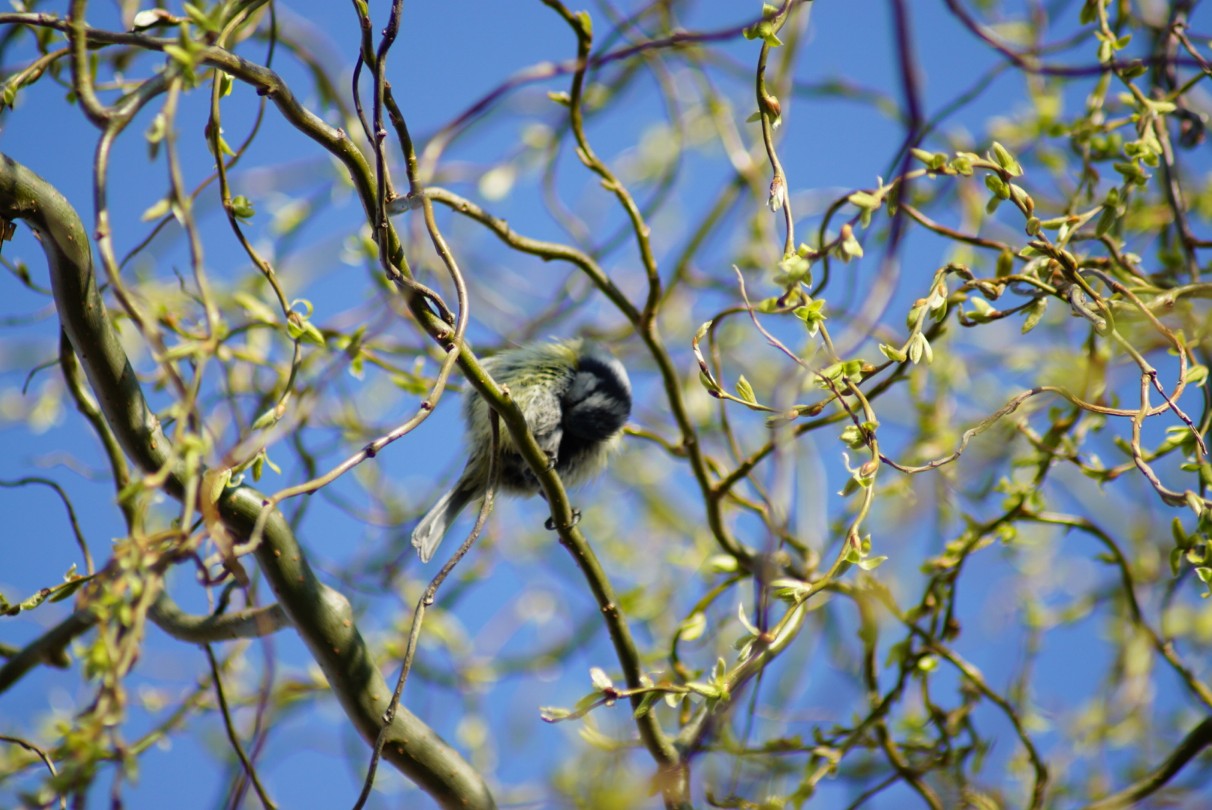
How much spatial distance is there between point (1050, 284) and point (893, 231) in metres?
0.30

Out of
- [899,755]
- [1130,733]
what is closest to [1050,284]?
[899,755]

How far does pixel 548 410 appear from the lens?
3.19 meters

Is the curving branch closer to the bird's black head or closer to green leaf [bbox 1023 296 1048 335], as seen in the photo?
the bird's black head

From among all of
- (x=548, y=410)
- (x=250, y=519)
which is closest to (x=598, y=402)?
(x=548, y=410)

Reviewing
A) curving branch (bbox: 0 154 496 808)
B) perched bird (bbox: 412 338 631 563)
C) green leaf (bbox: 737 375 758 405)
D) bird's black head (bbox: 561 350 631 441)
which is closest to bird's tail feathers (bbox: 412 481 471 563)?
perched bird (bbox: 412 338 631 563)

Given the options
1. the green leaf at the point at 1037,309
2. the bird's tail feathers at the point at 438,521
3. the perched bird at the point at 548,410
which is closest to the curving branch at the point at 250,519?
the bird's tail feathers at the point at 438,521

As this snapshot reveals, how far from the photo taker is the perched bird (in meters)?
3.08

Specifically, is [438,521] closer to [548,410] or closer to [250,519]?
[548,410]

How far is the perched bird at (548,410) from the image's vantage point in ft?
10.1

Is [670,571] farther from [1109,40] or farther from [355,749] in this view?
[1109,40]

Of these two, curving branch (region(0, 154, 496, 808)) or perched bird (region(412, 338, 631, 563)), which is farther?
perched bird (region(412, 338, 631, 563))

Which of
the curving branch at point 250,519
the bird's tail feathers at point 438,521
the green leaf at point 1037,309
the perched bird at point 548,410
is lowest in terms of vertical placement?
the curving branch at point 250,519

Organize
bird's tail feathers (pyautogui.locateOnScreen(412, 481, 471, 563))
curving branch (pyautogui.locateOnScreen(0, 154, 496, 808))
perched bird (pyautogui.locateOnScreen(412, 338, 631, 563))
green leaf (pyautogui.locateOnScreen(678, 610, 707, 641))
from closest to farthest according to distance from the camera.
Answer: curving branch (pyautogui.locateOnScreen(0, 154, 496, 808)) < green leaf (pyautogui.locateOnScreen(678, 610, 707, 641)) < bird's tail feathers (pyautogui.locateOnScreen(412, 481, 471, 563)) < perched bird (pyautogui.locateOnScreen(412, 338, 631, 563))

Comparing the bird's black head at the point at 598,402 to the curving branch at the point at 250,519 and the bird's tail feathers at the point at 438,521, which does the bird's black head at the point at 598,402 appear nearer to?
the bird's tail feathers at the point at 438,521
